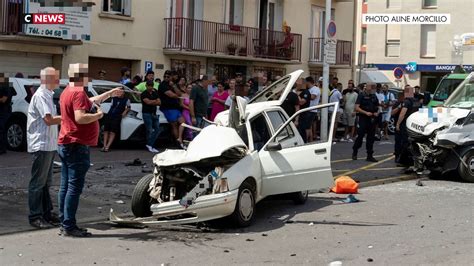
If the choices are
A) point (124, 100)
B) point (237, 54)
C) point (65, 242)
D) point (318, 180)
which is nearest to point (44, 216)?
point (65, 242)

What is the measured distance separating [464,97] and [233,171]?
7820 millimetres

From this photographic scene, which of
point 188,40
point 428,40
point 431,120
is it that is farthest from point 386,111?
point 428,40

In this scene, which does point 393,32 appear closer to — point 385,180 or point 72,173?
point 385,180

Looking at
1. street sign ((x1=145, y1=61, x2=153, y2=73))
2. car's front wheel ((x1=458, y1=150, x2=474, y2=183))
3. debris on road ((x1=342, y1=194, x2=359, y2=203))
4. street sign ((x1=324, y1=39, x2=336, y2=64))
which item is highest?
street sign ((x1=324, y1=39, x2=336, y2=64))

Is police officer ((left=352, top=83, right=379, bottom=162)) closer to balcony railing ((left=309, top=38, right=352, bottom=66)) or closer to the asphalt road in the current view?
the asphalt road

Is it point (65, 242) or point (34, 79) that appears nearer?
point (65, 242)

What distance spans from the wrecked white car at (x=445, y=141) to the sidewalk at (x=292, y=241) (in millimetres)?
2865

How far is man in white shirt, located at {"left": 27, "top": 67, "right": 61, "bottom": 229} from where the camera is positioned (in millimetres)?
8164

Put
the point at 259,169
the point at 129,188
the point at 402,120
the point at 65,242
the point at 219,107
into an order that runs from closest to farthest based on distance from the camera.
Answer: the point at 65,242 → the point at 259,169 → the point at 129,188 → the point at 402,120 → the point at 219,107

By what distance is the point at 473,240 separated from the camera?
815 cm

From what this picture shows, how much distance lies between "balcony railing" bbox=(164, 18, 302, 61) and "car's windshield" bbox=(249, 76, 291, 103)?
13.2 m

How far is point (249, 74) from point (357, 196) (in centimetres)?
1634

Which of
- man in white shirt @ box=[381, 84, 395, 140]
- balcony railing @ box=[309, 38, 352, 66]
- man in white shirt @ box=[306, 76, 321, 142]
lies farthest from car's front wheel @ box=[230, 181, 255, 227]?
balcony railing @ box=[309, 38, 352, 66]

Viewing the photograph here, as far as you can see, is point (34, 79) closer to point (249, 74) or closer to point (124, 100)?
point (124, 100)
